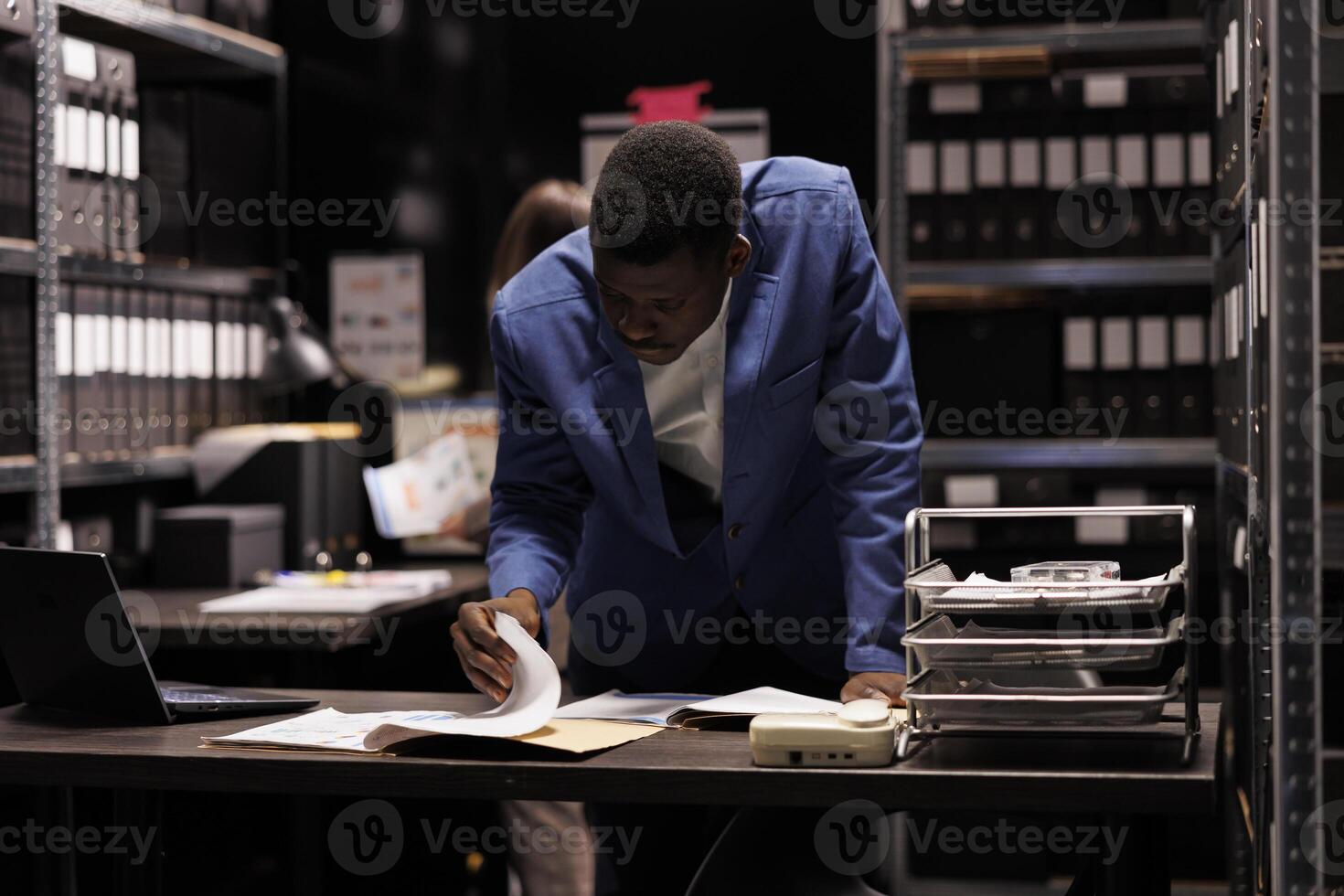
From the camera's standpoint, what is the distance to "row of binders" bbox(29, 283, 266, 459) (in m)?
2.85

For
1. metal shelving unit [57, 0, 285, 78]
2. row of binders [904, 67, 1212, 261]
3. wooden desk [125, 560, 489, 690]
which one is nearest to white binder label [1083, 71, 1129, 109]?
row of binders [904, 67, 1212, 261]

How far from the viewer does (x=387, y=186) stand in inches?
146

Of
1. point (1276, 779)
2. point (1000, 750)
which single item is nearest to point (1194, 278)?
point (1276, 779)

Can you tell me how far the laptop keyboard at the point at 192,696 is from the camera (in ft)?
5.06

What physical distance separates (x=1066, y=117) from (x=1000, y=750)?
2233 millimetres

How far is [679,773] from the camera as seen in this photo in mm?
1203

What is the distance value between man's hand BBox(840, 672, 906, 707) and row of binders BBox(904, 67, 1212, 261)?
6.34ft

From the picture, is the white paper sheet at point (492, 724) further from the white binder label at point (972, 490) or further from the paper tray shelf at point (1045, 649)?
the white binder label at point (972, 490)

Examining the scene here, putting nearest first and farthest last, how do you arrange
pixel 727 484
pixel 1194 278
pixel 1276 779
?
1. pixel 1276 779
2. pixel 727 484
3. pixel 1194 278

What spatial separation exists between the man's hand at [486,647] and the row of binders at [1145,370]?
201cm

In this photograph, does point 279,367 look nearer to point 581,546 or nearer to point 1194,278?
point 581,546

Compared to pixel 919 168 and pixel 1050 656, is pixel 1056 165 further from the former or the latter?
pixel 1050 656

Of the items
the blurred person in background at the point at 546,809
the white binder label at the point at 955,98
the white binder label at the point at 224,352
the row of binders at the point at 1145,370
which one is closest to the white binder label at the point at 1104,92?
the white binder label at the point at 955,98

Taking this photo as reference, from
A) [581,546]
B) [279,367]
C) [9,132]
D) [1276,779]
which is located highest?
[9,132]
